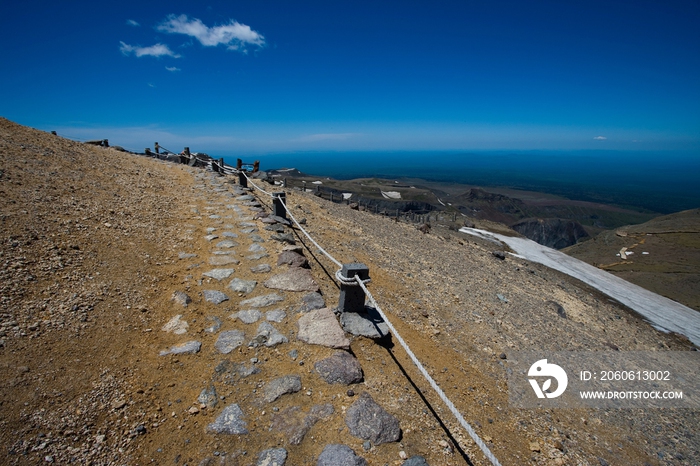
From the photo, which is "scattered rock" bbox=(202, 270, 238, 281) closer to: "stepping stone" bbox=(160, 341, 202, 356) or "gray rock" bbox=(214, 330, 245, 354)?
"gray rock" bbox=(214, 330, 245, 354)

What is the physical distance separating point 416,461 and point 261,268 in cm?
435

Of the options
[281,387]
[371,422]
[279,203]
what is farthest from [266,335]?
[279,203]

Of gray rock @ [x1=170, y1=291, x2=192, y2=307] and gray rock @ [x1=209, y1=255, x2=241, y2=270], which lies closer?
gray rock @ [x1=170, y1=291, x2=192, y2=307]

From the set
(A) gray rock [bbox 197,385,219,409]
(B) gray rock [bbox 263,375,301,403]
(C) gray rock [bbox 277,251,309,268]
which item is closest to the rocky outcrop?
(C) gray rock [bbox 277,251,309,268]

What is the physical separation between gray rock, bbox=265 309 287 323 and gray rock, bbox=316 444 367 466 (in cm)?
217

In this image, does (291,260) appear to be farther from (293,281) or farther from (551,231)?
(551,231)

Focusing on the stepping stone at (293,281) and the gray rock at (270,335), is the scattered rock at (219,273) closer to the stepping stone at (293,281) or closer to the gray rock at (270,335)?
the stepping stone at (293,281)

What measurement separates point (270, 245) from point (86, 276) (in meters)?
3.36

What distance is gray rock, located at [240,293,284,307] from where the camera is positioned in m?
5.19

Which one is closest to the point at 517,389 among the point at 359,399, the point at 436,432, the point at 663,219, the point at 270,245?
the point at 436,432

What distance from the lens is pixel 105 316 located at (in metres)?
4.41

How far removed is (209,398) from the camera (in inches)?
137

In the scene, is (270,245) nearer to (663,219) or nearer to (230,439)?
(230,439)

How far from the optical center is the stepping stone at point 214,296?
5.23 metres
